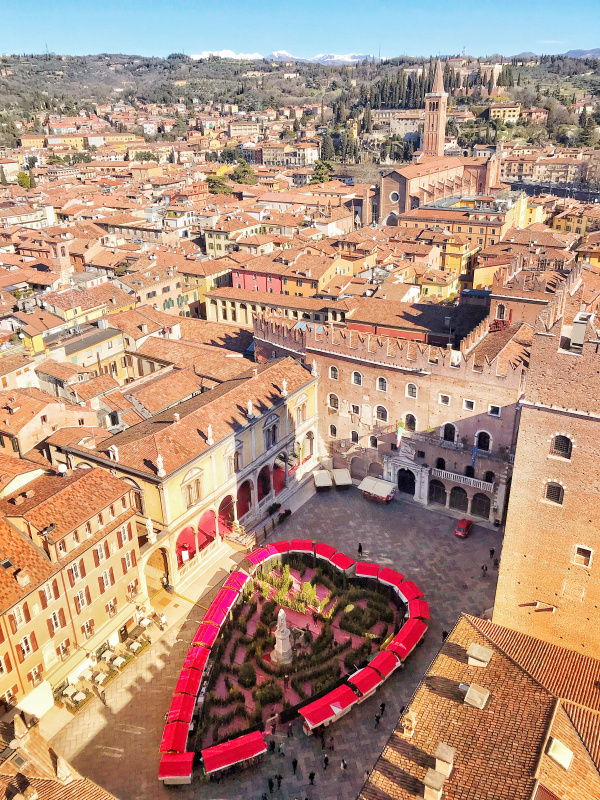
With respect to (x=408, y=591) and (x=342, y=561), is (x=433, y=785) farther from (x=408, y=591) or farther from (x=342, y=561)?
(x=342, y=561)

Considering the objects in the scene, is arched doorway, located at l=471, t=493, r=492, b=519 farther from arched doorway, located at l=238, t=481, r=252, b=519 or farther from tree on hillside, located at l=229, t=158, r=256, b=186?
tree on hillside, located at l=229, t=158, r=256, b=186

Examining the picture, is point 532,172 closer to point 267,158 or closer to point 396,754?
point 267,158

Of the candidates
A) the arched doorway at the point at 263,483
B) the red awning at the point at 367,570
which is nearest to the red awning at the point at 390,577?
the red awning at the point at 367,570

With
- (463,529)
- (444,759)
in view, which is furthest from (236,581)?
(444,759)

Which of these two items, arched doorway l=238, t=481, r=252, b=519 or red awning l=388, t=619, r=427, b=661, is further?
arched doorway l=238, t=481, r=252, b=519

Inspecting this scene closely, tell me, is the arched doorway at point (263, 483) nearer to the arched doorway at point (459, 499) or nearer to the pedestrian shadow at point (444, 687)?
the arched doorway at point (459, 499)

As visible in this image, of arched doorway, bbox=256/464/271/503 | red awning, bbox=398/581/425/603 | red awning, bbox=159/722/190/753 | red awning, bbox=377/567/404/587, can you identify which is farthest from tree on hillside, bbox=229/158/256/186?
red awning, bbox=159/722/190/753

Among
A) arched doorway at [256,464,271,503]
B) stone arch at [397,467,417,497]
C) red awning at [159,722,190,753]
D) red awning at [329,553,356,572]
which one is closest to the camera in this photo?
red awning at [159,722,190,753]
